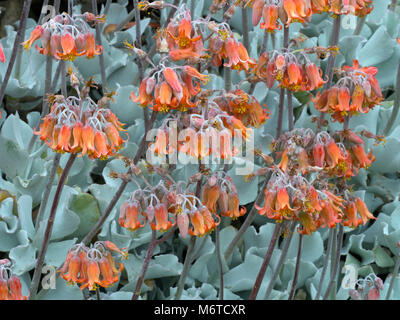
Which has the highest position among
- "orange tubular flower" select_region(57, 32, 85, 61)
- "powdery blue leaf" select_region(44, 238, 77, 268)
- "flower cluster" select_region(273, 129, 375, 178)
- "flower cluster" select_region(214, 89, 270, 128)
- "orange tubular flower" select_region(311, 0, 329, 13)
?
"orange tubular flower" select_region(311, 0, 329, 13)

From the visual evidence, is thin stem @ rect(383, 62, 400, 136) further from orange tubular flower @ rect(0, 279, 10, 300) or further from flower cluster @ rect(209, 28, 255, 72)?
orange tubular flower @ rect(0, 279, 10, 300)

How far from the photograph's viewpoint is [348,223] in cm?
251

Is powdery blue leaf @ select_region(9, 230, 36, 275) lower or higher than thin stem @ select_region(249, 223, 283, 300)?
lower

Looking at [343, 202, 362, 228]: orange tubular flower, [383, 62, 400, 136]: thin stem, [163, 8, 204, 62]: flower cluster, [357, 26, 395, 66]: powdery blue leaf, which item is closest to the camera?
[163, 8, 204, 62]: flower cluster

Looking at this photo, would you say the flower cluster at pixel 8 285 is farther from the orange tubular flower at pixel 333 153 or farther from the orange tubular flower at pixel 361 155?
the orange tubular flower at pixel 361 155

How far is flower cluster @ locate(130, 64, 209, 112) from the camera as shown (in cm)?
202

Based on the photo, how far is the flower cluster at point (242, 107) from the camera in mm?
2383

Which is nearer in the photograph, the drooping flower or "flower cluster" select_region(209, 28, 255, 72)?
the drooping flower

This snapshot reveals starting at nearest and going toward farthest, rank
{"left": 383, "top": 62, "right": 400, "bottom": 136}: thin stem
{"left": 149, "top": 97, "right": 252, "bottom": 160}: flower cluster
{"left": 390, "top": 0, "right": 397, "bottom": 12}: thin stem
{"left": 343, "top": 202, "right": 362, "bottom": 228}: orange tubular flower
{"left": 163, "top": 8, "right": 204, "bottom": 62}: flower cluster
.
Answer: {"left": 149, "top": 97, "right": 252, "bottom": 160}: flower cluster → {"left": 163, "top": 8, "right": 204, "bottom": 62}: flower cluster → {"left": 343, "top": 202, "right": 362, "bottom": 228}: orange tubular flower → {"left": 383, "top": 62, "right": 400, "bottom": 136}: thin stem → {"left": 390, "top": 0, "right": 397, "bottom": 12}: thin stem

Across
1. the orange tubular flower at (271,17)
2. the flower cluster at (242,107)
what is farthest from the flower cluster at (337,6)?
the flower cluster at (242,107)

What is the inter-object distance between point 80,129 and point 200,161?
429mm

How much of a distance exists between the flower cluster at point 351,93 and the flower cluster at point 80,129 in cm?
86

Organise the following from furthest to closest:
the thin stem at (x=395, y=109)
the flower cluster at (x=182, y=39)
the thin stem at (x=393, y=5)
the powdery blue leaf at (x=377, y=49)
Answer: the thin stem at (x=393, y=5) < the powdery blue leaf at (x=377, y=49) < the thin stem at (x=395, y=109) < the flower cluster at (x=182, y=39)

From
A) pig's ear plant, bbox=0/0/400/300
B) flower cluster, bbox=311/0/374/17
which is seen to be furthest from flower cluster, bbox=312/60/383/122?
flower cluster, bbox=311/0/374/17
